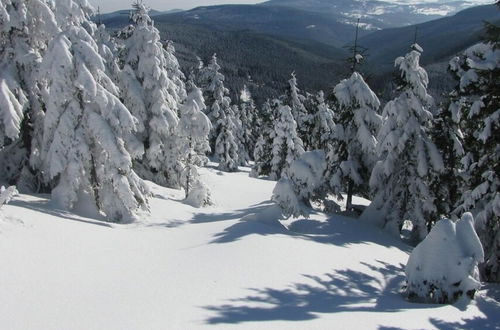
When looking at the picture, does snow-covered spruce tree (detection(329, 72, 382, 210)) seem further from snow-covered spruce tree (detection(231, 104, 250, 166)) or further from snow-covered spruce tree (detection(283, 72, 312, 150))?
snow-covered spruce tree (detection(231, 104, 250, 166))

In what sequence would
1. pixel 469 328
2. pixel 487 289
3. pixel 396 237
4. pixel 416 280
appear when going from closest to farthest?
pixel 469 328
pixel 416 280
pixel 487 289
pixel 396 237

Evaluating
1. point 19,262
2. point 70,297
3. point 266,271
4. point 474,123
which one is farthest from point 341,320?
point 474,123

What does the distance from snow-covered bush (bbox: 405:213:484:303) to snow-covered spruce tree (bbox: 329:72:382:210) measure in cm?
1150

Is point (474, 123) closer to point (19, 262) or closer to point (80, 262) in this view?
point (80, 262)

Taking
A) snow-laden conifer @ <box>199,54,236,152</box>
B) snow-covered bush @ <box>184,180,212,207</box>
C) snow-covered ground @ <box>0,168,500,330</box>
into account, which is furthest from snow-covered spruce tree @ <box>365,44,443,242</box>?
snow-laden conifer @ <box>199,54,236,152</box>

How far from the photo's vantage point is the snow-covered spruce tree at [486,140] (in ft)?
48.2

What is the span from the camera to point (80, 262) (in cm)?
1180

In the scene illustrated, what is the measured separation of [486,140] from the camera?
1520cm

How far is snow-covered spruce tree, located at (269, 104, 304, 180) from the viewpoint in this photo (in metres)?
41.8

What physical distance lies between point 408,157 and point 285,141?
797 inches

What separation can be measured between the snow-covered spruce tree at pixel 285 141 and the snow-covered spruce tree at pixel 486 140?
24741 mm

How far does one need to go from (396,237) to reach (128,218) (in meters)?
14.3

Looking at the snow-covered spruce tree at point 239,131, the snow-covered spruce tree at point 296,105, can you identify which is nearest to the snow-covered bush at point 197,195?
the snow-covered spruce tree at point 296,105

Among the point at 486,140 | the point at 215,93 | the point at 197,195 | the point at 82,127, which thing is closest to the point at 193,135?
the point at 197,195
